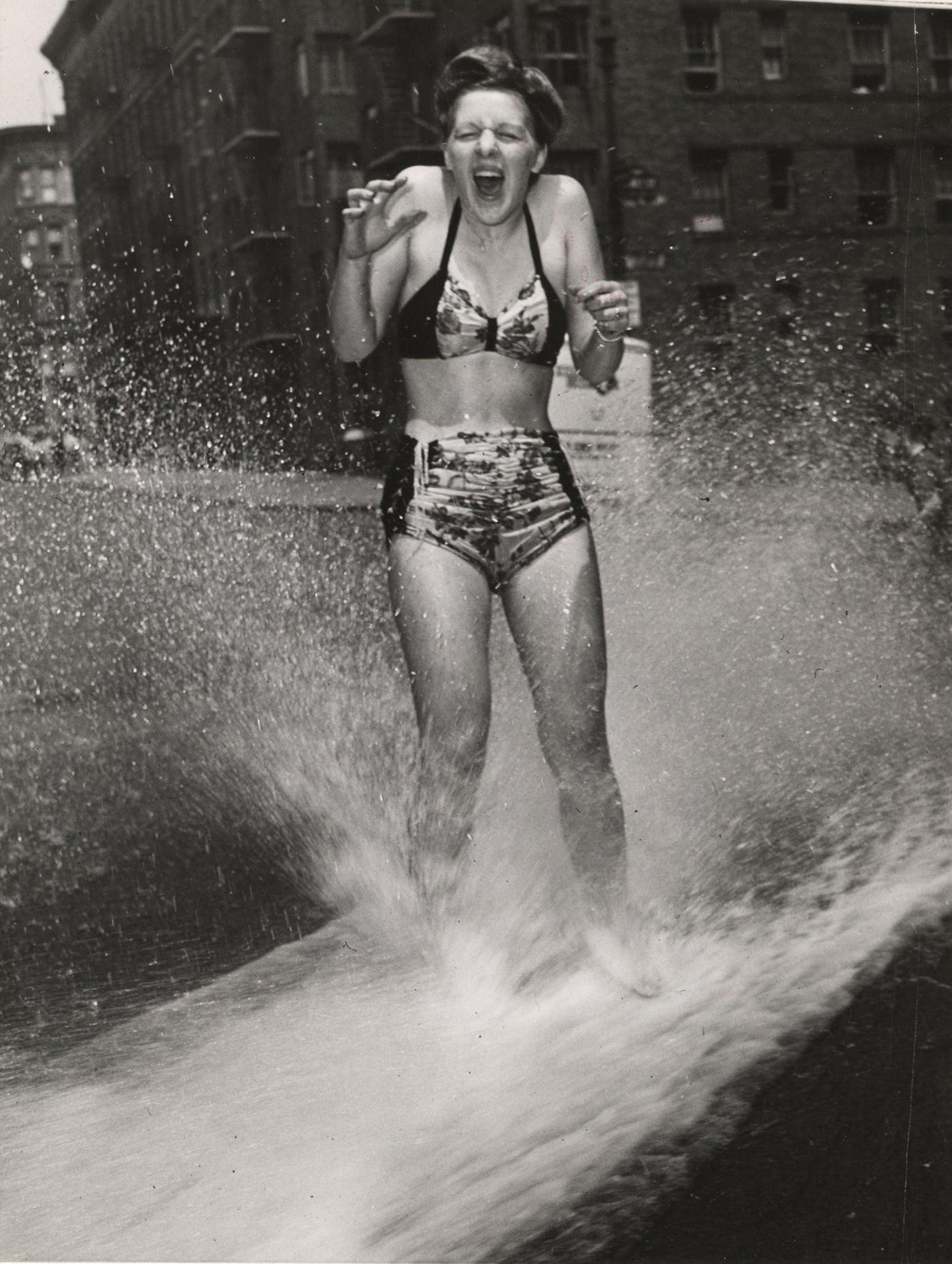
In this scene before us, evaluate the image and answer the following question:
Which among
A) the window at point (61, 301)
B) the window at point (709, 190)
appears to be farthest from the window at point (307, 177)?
the window at point (709, 190)

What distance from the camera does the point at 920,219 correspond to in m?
2.73

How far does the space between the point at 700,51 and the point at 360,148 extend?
0.68m

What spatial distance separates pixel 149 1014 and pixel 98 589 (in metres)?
0.77

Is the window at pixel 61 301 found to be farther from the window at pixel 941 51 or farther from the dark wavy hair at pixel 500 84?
the window at pixel 941 51

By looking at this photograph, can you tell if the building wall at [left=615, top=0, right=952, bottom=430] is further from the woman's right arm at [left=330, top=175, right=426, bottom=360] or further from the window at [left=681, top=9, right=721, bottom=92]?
the woman's right arm at [left=330, top=175, right=426, bottom=360]

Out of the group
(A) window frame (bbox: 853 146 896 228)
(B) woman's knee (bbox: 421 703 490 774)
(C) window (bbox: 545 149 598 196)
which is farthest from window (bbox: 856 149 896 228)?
(B) woman's knee (bbox: 421 703 490 774)

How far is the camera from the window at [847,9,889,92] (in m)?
2.71

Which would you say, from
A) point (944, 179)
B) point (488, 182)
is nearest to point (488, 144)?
point (488, 182)

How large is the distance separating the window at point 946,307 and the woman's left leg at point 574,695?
85 cm

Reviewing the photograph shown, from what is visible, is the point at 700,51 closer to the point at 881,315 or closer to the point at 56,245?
the point at 881,315

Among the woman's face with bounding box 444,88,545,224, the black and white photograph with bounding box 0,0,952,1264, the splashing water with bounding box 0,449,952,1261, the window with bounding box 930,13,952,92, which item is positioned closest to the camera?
the splashing water with bounding box 0,449,952,1261

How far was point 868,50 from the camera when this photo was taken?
2711 mm

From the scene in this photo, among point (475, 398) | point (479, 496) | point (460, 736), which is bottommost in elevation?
point (460, 736)

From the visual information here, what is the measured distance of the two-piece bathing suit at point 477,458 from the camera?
2.48 metres
